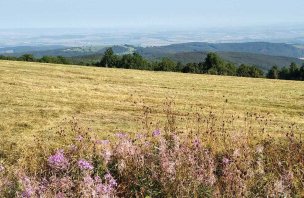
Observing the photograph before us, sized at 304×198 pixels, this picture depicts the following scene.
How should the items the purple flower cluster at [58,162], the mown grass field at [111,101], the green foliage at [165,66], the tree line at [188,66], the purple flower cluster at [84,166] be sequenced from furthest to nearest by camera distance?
the green foliage at [165,66] < the tree line at [188,66] < the mown grass field at [111,101] < the purple flower cluster at [58,162] < the purple flower cluster at [84,166]

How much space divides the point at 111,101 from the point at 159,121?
521 cm

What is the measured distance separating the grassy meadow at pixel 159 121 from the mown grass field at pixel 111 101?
36mm

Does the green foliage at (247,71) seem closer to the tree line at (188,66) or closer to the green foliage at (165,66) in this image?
the tree line at (188,66)

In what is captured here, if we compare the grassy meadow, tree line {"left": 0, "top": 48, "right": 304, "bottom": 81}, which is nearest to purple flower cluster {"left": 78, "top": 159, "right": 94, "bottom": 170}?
the grassy meadow

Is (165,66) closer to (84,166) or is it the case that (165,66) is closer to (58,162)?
(58,162)

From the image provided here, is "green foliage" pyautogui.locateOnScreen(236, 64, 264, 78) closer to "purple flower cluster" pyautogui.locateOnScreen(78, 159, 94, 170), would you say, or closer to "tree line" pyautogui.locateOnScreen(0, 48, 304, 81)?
"tree line" pyautogui.locateOnScreen(0, 48, 304, 81)

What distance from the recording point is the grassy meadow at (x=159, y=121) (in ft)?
24.6

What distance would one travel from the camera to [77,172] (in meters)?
7.45

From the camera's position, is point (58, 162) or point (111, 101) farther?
point (111, 101)

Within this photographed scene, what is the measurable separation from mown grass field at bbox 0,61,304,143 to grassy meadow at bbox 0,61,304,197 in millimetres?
36

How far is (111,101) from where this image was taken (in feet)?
62.2

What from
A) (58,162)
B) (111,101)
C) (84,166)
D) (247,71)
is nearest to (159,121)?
(111,101)

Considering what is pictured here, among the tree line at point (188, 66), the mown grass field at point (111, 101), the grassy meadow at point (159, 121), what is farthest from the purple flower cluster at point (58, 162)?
the tree line at point (188, 66)

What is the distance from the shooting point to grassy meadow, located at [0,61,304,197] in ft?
24.6
